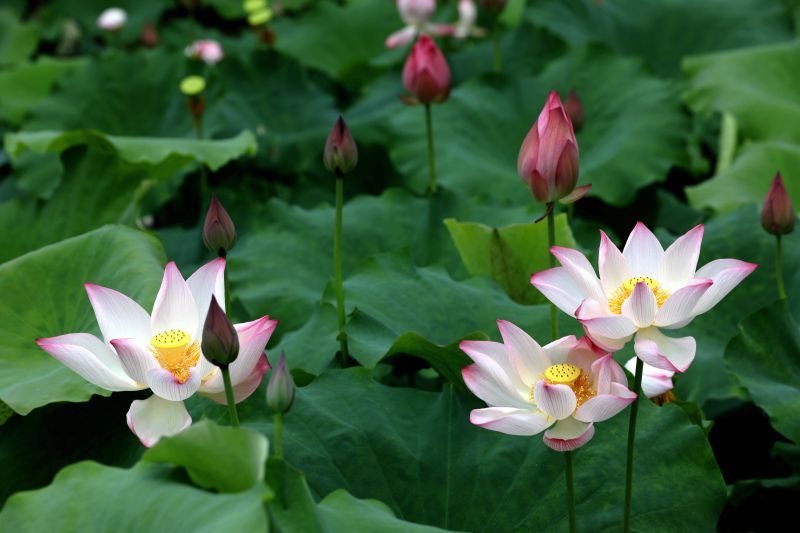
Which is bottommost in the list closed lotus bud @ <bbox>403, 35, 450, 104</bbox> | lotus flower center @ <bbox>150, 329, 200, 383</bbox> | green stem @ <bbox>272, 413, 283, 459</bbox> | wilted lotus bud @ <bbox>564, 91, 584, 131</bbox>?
wilted lotus bud @ <bbox>564, 91, 584, 131</bbox>

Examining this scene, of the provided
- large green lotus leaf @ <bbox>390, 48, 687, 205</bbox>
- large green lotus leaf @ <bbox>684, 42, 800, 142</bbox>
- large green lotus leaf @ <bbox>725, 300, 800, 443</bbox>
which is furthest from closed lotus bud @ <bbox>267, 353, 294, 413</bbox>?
large green lotus leaf @ <bbox>684, 42, 800, 142</bbox>

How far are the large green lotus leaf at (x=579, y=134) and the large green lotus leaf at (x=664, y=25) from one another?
389 millimetres

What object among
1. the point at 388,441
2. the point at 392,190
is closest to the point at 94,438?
the point at 388,441

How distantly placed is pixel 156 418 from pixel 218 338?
0.58 feet

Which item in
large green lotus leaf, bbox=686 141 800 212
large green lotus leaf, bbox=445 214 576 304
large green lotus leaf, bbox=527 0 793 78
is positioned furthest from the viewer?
large green lotus leaf, bbox=527 0 793 78

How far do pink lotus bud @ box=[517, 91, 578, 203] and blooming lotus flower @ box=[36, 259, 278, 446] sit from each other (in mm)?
340

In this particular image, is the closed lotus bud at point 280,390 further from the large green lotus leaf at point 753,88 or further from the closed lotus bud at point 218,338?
the large green lotus leaf at point 753,88

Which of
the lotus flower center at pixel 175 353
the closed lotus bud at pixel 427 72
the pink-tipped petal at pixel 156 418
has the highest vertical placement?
the lotus flower center at pixel 175 353

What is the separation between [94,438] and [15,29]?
9.68 ft

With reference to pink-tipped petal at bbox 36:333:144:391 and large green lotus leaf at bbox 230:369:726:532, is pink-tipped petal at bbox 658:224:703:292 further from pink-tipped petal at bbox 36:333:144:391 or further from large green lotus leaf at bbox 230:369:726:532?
pink-tipped petal at bbox 36:333:144:391

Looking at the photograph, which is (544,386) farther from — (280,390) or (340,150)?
(340,150)

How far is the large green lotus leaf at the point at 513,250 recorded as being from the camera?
1625 mm

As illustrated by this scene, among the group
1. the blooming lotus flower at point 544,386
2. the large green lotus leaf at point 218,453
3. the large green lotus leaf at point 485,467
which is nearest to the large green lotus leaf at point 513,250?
the large green lotus leaf at point 485,467

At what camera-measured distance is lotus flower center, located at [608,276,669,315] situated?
113 cm
